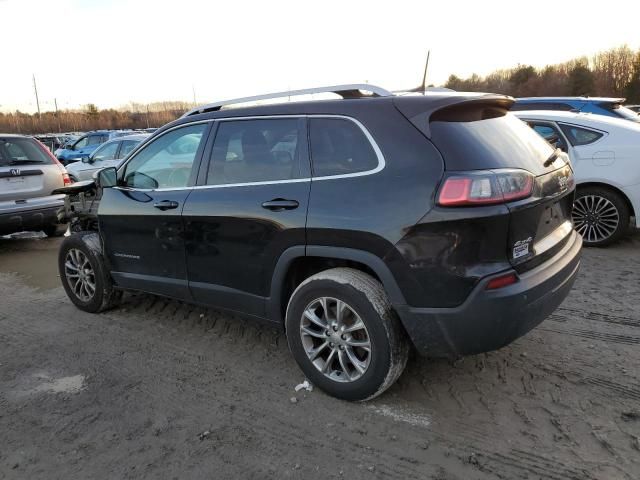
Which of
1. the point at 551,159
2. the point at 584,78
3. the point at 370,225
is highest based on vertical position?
the point at 584,78

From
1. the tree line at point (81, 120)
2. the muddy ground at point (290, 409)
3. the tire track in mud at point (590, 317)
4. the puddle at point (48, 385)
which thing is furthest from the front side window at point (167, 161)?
the tree line at point (81, 120)

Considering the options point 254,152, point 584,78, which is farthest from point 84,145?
point 584,78

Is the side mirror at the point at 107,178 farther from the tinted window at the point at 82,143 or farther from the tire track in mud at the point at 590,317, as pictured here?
the tinted window at the point at 82,143

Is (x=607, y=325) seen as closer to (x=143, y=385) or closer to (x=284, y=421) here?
(x=284, y=421)

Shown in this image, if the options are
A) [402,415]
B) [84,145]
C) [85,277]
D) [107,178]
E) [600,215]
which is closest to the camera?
[402,415]

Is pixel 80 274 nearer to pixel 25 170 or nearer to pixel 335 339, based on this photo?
pixel 335 339

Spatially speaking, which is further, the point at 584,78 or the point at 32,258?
the point at 584,78

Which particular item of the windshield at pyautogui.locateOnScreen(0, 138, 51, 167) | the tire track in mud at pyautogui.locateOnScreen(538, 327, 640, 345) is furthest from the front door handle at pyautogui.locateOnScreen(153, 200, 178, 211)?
the windshield at pyautogui.locateOnScreen(0, 138, 51, 167)

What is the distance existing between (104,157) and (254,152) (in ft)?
35.5

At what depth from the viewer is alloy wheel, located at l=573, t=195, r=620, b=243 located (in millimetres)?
6027

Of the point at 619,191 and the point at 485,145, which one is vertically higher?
the point at 485,145

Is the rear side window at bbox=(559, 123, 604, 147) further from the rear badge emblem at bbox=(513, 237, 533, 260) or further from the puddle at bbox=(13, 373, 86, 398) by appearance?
the puddle at bbox=(13, 373, 86, 398)

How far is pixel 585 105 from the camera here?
8461 millimetres

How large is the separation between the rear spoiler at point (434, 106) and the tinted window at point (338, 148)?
274 mm
